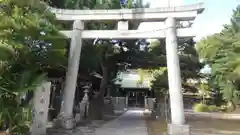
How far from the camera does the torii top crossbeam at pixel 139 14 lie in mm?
10250

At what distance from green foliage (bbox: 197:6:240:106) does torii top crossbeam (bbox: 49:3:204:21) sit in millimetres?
2167

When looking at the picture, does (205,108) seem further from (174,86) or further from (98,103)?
(174,86)

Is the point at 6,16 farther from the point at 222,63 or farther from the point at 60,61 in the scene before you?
the point at 222,63

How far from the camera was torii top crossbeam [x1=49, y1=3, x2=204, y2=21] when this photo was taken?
33.6 ft

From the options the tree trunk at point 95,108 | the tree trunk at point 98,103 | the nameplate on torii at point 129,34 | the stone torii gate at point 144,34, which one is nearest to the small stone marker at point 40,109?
the stone torii gate at point 144,34

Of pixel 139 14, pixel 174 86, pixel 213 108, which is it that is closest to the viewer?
pixel 174 86

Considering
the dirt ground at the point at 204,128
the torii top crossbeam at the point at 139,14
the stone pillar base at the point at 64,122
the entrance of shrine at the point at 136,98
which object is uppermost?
the torii top crossbeam at the point at 139,14

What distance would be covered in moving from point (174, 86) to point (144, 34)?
7.76ft

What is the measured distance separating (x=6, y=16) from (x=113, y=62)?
24.5ft

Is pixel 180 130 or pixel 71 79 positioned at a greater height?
pixel 71 79

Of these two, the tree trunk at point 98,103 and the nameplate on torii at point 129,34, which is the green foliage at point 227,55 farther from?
the tree trunk at point 98,103

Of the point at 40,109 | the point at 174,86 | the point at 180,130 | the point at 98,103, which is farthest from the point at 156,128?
the point at 40,109

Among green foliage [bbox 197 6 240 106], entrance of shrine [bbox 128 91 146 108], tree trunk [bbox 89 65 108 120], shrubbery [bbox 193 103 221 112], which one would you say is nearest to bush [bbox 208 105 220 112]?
shrubbery [bbox 193 103 221 112]

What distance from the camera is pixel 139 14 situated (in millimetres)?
10789
